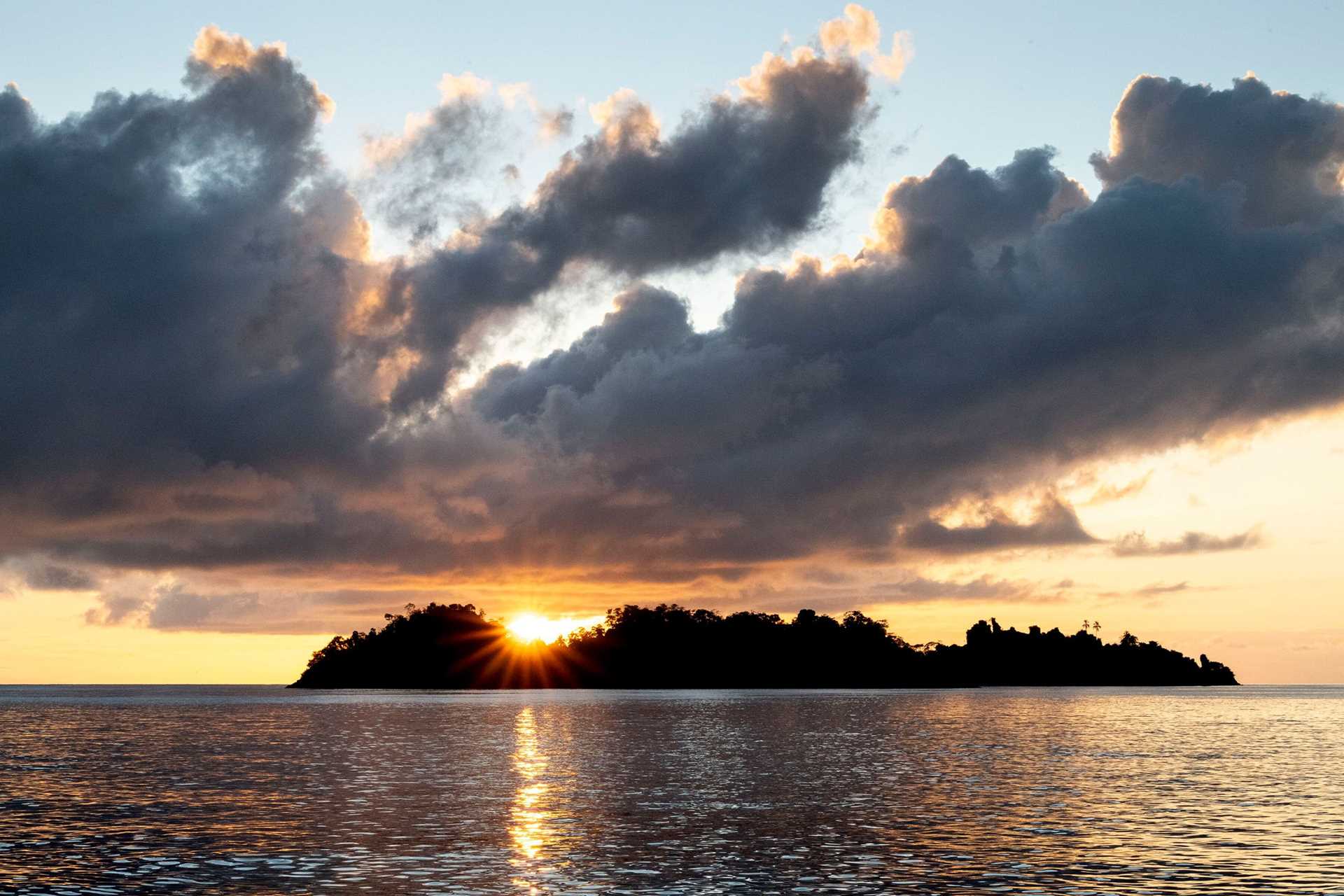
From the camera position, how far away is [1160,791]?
82.9 m

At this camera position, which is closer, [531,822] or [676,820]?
[531,822]

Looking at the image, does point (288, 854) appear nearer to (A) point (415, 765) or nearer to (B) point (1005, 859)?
(B) point (1005, 859)

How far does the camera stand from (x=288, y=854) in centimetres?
5441

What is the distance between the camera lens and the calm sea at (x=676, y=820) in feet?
158

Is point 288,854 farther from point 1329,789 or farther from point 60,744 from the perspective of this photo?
point 60,744

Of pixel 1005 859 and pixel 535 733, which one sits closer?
pixel 1005 859

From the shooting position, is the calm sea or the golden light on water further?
the golden light on water

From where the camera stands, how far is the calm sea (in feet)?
158

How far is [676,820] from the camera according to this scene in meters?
66.4

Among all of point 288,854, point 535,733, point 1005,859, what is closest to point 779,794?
point 1005,859

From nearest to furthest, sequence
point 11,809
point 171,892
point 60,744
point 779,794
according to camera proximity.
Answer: point 171,892, point 11,809, point 779,794, point 60,744

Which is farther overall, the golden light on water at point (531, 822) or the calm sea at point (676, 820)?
the golden light on water at point (531, 822)

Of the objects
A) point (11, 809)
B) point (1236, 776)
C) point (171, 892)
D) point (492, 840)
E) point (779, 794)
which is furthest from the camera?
point (1236, 776)

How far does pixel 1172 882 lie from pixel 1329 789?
44837 millimetres
